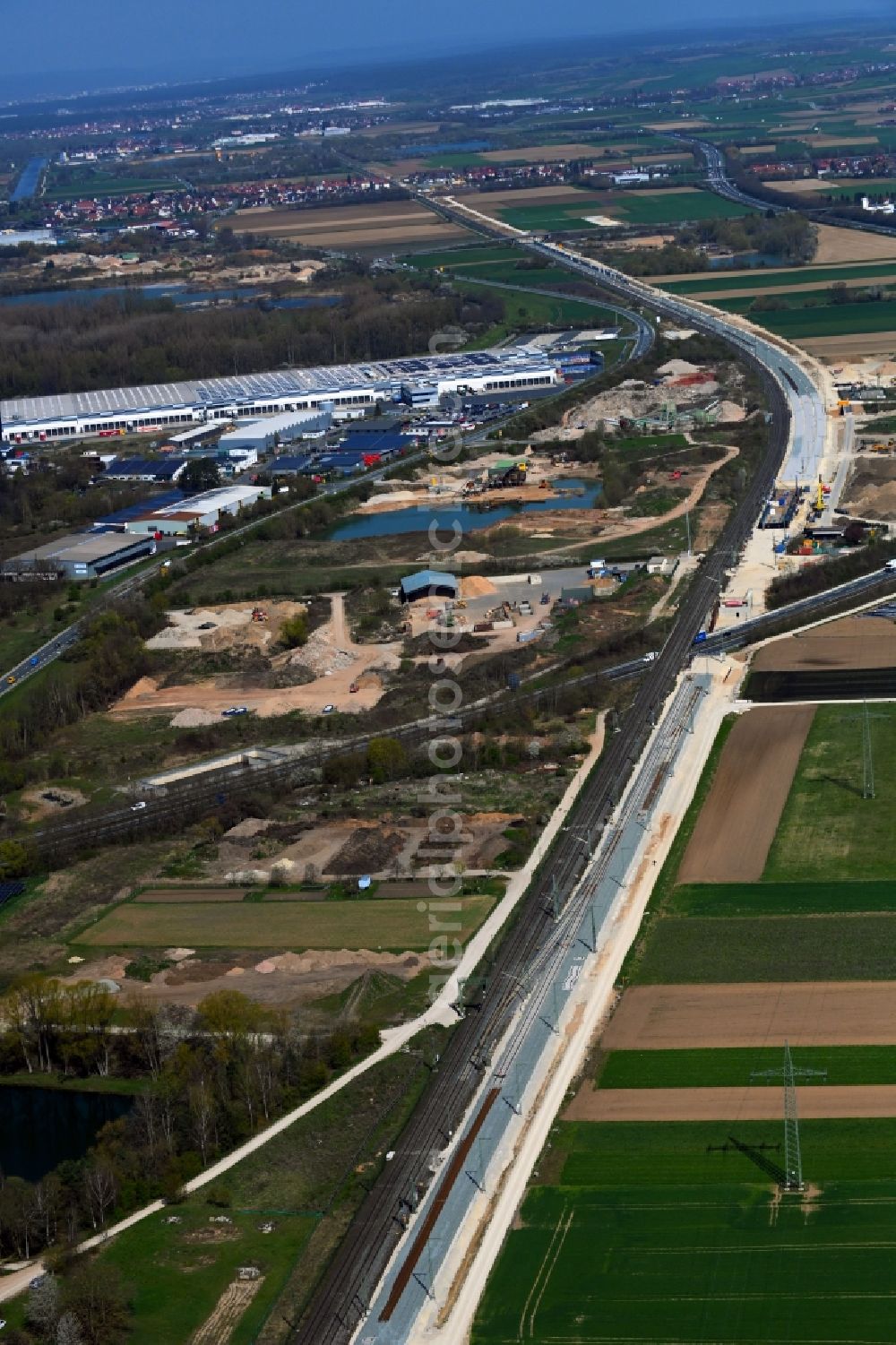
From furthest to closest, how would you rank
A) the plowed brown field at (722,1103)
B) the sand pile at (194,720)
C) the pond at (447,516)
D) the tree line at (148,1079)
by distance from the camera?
the pond at (447,516)
the sand pile at (194,720)
the plowed brown field at (722,1103)
the tree line at (148,1079)

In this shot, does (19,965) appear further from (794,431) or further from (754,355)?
(754,355)

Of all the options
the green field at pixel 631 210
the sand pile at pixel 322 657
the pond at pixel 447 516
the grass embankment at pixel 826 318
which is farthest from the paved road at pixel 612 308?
the sand pile at pixel 322 657

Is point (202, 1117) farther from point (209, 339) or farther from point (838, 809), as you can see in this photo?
point (209, 339)

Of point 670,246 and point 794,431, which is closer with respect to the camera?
point 794,431

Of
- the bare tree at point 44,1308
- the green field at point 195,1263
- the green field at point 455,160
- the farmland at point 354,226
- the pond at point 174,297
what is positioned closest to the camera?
the bare tree at point 44,1308

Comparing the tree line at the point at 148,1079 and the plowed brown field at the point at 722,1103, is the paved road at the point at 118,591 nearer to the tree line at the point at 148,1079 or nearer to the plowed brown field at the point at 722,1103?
the tree line at the point at 148,1079

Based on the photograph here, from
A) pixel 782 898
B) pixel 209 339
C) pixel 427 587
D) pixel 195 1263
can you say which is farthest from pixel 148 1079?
pixel 209 339

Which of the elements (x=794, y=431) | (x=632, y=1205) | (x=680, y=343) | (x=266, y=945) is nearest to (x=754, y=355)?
(x=680, y=343)

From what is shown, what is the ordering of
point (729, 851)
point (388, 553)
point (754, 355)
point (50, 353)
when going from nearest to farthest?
point (729, 851)
point (388, 553)
point (754, 355)
point (50, 353)
